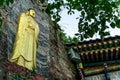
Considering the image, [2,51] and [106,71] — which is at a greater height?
[2,51]

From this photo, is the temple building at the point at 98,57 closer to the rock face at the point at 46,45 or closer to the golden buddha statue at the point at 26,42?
the rock face at the point at 46,45

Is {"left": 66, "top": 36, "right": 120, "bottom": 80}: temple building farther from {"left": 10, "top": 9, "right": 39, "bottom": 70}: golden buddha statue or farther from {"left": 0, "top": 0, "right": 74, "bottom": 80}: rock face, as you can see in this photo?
{"left": 10, "top": 9, "right": 39, "bottom": 70}: golden buddha statue

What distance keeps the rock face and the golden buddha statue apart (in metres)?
0.18

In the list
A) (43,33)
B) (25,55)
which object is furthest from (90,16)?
(43,33)

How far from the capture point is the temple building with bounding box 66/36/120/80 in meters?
14.1

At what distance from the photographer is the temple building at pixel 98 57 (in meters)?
14.1

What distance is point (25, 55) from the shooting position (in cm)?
1075

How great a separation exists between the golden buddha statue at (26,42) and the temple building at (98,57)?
2.78m

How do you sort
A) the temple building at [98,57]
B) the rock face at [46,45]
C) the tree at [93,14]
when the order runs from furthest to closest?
1. the temple building at [98,57]
2. the rock face at [46,45]
3. the tree at [93,14]

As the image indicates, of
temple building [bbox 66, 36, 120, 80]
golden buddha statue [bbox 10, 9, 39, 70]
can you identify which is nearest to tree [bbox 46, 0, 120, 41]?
golden buddha statue [bbox 10, 9, 39, 70]

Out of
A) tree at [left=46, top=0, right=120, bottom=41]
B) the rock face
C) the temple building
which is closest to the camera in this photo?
tree at [left=46, top=0, right=120, bottom=41]

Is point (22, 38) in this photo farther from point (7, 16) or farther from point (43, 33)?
point (43, 33)

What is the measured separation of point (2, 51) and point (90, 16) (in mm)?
2568

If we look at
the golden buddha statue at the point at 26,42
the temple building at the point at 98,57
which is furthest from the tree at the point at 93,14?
the temple building at the point at 98,57
